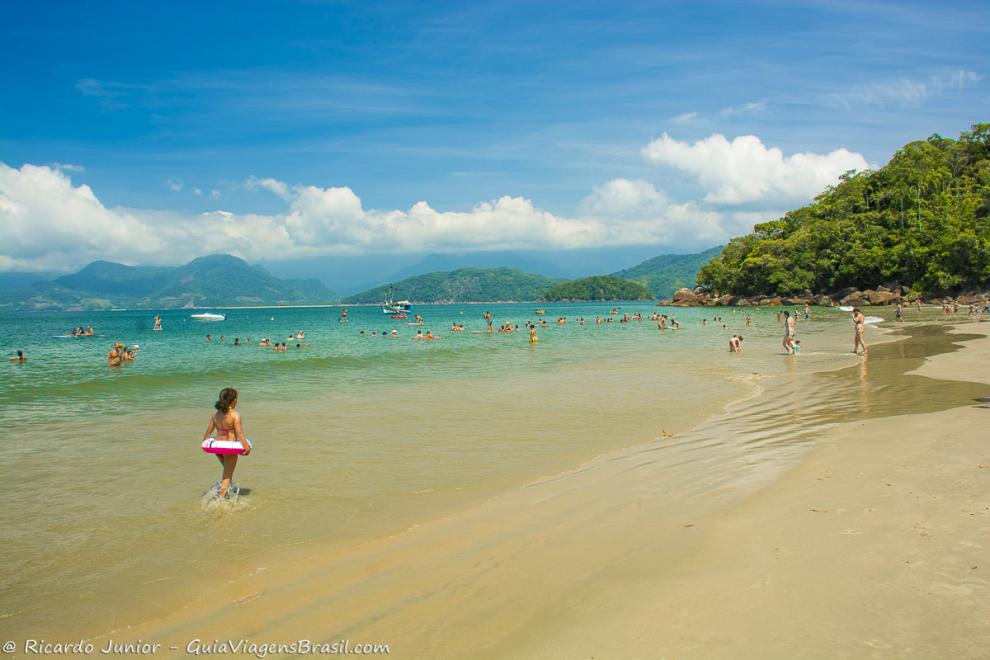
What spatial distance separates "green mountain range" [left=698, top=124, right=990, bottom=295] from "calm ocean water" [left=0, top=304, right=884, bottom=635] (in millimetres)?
74224

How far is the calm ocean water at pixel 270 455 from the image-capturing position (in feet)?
20.3

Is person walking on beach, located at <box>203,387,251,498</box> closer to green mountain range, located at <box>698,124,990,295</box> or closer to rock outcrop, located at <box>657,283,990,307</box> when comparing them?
rock outcrop, located at <box>657,283,990,307</box>

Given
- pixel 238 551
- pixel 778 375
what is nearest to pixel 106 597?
pixel 238 551

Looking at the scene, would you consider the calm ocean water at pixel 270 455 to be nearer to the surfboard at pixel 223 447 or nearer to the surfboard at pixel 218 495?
the surfboard at pixel 218 495

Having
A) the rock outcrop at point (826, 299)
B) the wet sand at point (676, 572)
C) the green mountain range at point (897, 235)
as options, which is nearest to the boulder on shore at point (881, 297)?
the rock outcrop at point (826, 299)

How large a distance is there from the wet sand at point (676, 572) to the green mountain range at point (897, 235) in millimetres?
90905

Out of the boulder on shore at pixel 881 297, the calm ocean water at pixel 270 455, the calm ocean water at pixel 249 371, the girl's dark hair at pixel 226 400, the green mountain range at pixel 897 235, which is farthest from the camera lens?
the boulder on shore at pixel 881 297

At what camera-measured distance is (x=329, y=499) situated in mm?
8273

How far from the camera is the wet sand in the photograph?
4.00m

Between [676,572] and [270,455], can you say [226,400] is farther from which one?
[676,572]

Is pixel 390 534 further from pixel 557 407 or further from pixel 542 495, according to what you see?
pixel 557 407

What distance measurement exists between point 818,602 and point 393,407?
13227 millimetres

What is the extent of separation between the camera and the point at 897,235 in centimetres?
9100

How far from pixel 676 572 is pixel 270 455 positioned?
28.1 feet
